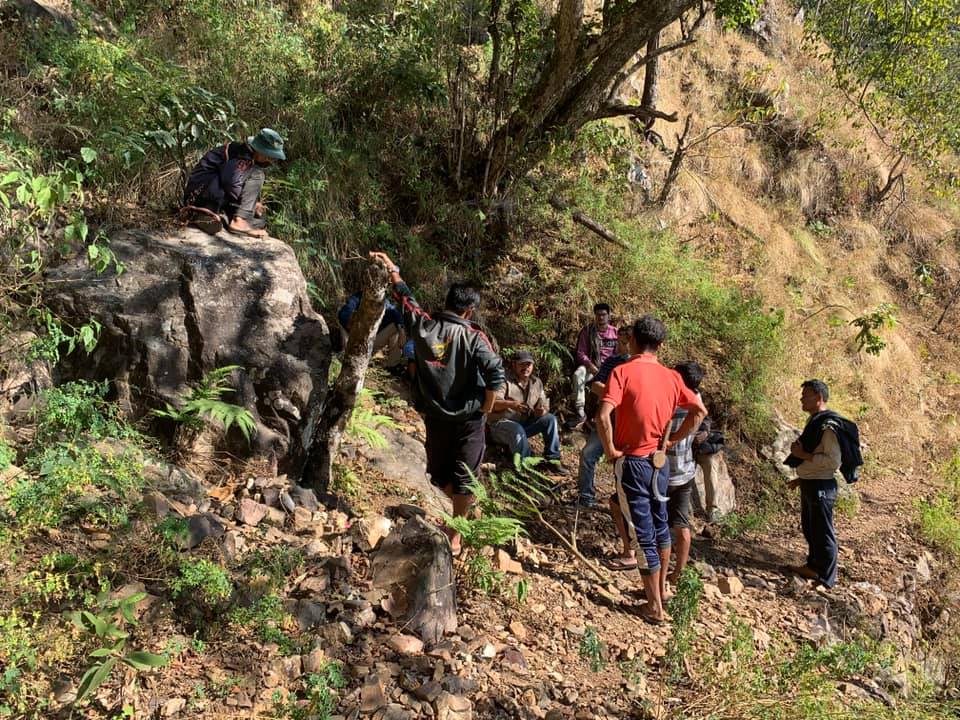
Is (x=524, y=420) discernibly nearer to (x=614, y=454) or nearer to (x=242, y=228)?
(x=614, y=454)

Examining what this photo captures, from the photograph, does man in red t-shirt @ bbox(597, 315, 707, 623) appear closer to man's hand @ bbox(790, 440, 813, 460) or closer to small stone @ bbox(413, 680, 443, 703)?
small stone @ bbox(413, 680, 443, 703)

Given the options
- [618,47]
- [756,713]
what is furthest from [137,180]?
[756,713]

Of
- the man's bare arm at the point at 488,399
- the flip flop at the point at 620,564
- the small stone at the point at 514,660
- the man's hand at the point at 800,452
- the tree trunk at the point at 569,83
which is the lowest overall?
the small stone at the point at 514,660

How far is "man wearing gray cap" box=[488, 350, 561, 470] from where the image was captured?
6.70 metres

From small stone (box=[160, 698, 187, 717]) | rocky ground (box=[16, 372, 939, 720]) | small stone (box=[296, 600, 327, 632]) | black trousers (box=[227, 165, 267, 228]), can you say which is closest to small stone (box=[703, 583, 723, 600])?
rocky ground (box=[16, 372, 939, 720])

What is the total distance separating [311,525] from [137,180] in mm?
3459

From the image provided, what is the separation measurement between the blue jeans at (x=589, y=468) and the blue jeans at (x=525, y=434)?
1.61 ft

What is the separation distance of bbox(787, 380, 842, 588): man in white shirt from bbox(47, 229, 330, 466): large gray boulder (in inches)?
162

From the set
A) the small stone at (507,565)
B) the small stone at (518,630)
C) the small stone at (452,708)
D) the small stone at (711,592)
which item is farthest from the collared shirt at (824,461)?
the small stone at (452,708)

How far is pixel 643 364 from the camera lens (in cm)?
436

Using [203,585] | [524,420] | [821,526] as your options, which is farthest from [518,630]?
[821,526]

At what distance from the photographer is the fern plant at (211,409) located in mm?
4367

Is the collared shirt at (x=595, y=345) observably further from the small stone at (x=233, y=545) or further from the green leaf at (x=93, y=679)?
the green leaf at (x=93, y=679)

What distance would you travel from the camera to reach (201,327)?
16.1 ft
